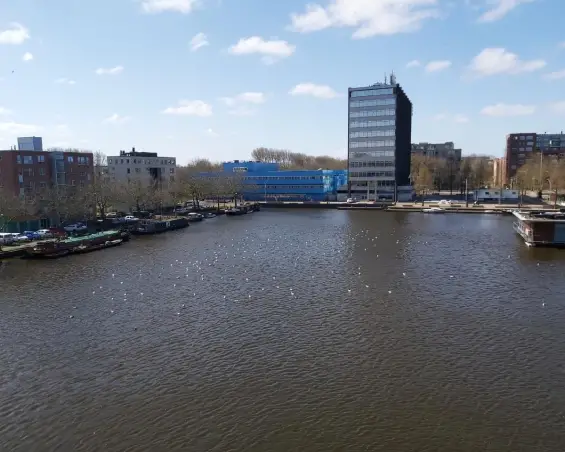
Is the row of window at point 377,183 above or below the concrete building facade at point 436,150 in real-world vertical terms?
below

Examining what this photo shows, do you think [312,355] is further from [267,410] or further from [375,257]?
[375,257]

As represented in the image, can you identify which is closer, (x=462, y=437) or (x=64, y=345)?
(x=462, y=437)

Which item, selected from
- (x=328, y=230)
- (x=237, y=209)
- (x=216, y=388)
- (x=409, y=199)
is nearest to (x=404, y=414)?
(x=216, y=388)

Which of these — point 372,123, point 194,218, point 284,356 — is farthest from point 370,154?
point 284,356

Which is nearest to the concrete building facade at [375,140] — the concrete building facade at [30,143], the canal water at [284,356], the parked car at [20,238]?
the concrete building facade at [30,143]

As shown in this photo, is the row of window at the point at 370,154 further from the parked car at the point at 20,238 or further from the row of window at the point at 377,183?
the parked car at the point at 20,238

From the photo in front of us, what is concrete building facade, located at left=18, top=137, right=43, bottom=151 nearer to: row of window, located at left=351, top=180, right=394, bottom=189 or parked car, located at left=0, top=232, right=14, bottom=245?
parked car, located at left=0, top=232, right=14, bottom=245

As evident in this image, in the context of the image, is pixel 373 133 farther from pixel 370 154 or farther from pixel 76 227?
pixel 76 227
